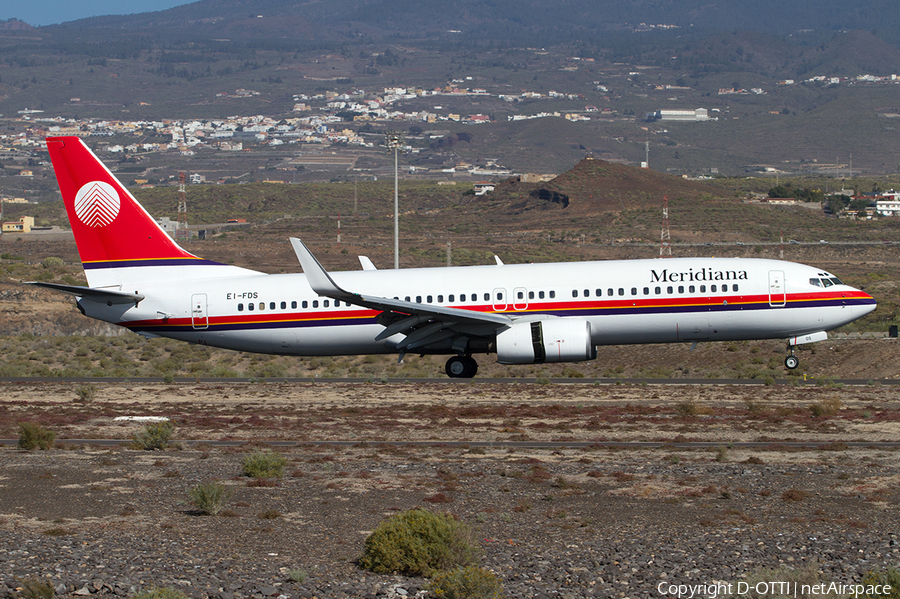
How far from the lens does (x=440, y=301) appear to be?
1316 inches

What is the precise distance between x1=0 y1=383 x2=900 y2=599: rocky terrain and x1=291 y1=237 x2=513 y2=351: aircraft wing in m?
2.93

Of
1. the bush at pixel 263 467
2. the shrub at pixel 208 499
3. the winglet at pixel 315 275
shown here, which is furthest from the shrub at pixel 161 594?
the winglet at pixel 315 275

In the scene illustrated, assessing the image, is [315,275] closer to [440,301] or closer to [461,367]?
[440,301]

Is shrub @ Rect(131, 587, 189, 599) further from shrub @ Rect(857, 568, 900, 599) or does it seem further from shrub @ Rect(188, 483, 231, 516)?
shrub @ Rect(857, 568, 900, 599)

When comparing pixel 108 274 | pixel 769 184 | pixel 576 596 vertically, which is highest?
pixel 769 184

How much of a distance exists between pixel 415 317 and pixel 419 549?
19784 mm

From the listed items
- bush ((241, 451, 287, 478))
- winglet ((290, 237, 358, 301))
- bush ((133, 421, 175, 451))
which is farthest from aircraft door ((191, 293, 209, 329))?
bush ((241, 451, 287, 478))

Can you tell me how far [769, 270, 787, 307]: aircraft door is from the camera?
32.8 meters

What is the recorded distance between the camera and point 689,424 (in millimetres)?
25266

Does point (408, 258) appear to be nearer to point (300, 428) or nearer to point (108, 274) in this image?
point (108, 274)

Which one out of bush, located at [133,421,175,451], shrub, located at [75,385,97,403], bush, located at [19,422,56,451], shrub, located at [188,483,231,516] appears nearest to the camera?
shrub, located at [188,483,231,516]

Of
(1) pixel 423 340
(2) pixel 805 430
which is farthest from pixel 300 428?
(2) pixel 805 430

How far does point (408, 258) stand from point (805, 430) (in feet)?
248

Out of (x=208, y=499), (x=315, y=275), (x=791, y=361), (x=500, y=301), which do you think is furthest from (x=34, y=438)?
(x=791, y=361)
